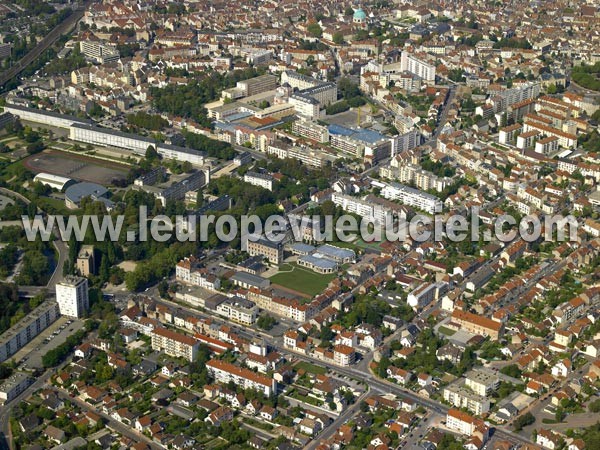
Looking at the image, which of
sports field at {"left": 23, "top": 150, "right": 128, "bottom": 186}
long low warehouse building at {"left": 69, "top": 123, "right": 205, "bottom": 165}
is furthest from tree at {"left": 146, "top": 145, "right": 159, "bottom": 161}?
sports field at {"left": 23, "top": 150, "right": 128, "bottom": 186}

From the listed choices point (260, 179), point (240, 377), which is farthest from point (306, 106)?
point (240, 377)

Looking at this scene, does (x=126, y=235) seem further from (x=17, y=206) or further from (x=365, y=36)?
(x=365, y=36)

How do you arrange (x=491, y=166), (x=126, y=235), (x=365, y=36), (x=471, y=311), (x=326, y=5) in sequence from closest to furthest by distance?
(x=471, y=311) < (x=126, y=235) < (x=491, y=166) < (x=365, y=36) < (x=326, y=5)

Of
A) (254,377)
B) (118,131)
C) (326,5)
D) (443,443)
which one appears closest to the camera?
(443,443)

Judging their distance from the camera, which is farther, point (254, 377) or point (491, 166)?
point (491, 166)

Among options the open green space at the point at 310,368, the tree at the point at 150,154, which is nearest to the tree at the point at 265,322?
the open green space at the point at 310,368

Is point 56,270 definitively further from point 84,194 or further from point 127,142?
point 127,142

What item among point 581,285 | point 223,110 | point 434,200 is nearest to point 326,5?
point 223,110

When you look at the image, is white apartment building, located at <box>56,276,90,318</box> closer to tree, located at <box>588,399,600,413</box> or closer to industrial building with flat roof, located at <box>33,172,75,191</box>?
industrial building with flat roof, located at <box>33,172,75,191</box>
